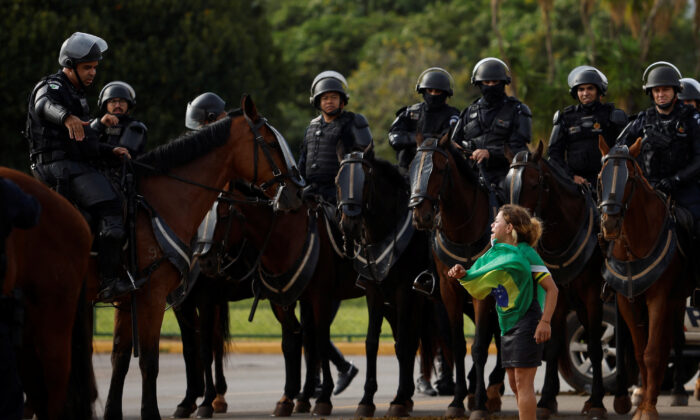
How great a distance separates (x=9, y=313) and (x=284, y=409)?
5.93 m

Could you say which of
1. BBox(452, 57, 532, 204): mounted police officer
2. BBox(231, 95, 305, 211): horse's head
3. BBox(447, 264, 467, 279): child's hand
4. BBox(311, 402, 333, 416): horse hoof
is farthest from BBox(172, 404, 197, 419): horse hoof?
BBox(447, 264, 467, 279): child's hand

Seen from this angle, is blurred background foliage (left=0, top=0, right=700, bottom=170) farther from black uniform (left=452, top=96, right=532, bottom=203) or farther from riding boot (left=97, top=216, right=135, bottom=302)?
riding boot (left=97, top=216, right=135, bottom=302)

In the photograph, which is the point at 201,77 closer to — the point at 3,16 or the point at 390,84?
the point at 3,16

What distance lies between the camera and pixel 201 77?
3472 centimetres

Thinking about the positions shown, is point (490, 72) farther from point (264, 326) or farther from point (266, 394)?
point (264, 326)

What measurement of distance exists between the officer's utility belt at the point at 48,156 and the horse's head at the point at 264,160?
168cm

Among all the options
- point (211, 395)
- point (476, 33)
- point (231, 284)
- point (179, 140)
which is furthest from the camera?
point (476, 33)

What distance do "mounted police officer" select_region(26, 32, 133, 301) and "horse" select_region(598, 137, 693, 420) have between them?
4.31m

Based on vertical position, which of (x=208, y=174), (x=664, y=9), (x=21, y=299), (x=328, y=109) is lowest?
(x=21, y=299)

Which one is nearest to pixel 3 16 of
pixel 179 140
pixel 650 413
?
pixel 179 140

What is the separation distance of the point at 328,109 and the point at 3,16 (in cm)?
1937

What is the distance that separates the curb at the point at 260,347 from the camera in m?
22.1

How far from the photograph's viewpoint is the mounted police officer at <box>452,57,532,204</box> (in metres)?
13.2

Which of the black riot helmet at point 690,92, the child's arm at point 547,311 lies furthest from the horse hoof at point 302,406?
the black riot helmet at point 690,92
